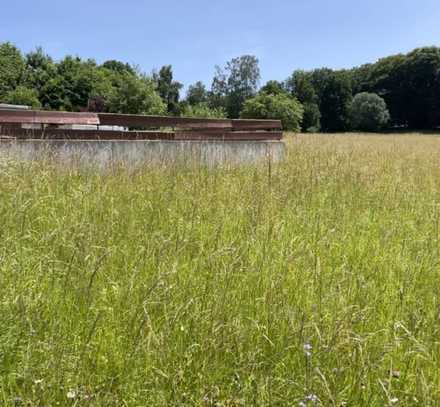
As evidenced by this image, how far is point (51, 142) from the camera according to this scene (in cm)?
548

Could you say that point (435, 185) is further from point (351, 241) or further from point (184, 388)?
point (184, 388)

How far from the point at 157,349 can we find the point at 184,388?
211 mm

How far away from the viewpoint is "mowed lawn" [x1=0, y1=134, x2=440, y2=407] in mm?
1546

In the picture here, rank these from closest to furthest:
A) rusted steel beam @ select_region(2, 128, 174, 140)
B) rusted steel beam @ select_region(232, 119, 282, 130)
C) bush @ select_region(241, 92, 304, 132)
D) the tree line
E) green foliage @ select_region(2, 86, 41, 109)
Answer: rusted steel beam @ select_region(2, 128, 174, 140), rusted steel beam @ select_region(232, 119, 282, 130), bush @ select_region(241, 92, 304, 132), green foliage @ select_region(2, 86, 41, 109), the tree line

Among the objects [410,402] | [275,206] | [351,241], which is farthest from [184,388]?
[275,206]

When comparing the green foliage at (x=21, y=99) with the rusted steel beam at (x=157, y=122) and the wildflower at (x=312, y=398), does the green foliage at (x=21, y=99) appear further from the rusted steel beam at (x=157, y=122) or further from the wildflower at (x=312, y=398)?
the wildflower at (x=312, y=398)

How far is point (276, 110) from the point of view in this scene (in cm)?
2814

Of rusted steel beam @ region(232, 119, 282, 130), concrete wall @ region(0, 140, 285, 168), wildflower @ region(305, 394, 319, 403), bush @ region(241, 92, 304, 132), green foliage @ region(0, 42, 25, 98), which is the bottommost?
wildflower @ region(305, 394, 319, 403)

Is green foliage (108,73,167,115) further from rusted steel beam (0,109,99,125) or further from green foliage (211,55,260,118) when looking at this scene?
green foliage (211,55,260,118)

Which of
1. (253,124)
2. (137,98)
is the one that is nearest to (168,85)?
(137,98)

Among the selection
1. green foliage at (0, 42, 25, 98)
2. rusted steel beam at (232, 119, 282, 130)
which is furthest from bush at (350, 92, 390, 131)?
rusted steel beam at (232, 119, 282, 130)

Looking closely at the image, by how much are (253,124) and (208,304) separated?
7200mm

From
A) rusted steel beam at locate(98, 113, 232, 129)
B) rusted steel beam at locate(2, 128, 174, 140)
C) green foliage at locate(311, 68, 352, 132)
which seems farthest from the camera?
green foliage at locate(311, 68, 352, 132)

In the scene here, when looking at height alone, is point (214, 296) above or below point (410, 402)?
above
